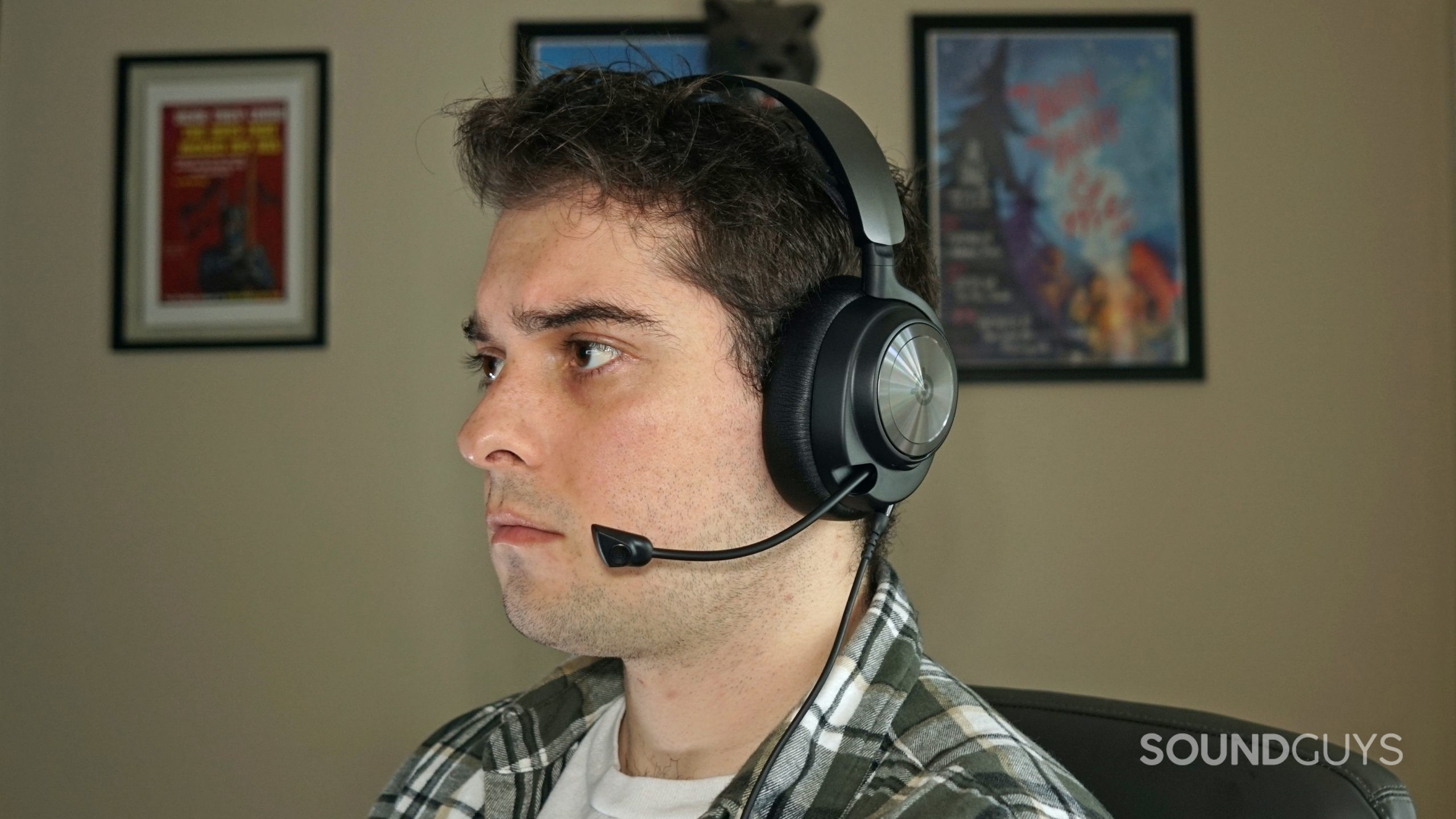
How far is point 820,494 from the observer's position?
2.98 feet

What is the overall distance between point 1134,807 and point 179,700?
1958 millimetres

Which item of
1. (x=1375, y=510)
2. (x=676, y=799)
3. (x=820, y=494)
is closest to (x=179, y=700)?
(x=676, y=799)

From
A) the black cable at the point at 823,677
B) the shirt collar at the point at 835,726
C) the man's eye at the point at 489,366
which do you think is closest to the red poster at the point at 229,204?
the man's eye at the point at 489,366

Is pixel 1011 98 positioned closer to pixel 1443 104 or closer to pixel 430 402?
pixel 1443 104

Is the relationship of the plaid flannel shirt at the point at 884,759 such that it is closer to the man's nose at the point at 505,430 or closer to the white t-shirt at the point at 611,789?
the white t-shirt at the point at 611,789

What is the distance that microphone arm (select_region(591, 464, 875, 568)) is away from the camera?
33.8 inches

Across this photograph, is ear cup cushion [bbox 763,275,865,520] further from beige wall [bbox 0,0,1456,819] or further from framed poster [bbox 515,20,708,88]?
framed poster [bbox 515,20,708,88]

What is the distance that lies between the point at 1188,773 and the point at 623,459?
524 millimetres

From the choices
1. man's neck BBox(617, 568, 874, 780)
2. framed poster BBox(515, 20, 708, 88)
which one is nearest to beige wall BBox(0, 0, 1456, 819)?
framed poster BBox(515, 20, 708, 88)

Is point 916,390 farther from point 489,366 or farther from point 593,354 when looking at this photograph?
point 489,366

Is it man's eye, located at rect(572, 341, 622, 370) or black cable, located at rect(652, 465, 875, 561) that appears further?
man's eye, located at rect(572, 341, 622, 370)

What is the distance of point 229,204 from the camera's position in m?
2.22

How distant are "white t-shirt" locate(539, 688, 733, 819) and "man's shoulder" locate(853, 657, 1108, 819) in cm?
17

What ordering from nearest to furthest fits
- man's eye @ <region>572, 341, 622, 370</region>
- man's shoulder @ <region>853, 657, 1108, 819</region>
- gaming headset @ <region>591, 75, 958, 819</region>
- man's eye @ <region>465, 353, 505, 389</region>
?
man's shoulder @ <region>853, 657, 1108, 819</region> → gaming headset @ <region>591, 75, 958, 819</region> → man's eye @ <region>572, 341, 622, 370</region> → man's eye @ <region>465, 353, 505, 389</region>
